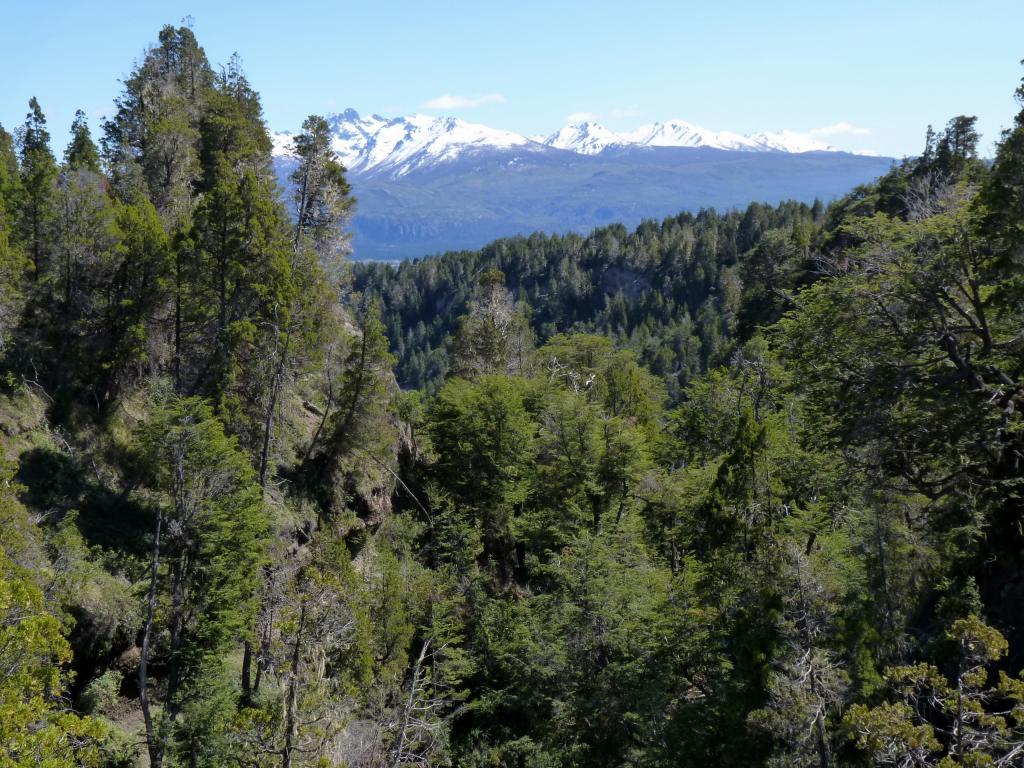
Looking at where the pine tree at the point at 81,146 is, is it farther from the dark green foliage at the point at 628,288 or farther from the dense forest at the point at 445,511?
the dark green foliage at the point at 628,288

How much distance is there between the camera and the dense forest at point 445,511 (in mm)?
14258

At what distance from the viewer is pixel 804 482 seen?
2611cm

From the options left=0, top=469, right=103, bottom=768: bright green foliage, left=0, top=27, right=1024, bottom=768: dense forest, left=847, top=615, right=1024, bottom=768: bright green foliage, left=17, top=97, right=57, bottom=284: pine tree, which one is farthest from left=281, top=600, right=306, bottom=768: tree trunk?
left=17, top=97, right=57, bottom=284: pine tree

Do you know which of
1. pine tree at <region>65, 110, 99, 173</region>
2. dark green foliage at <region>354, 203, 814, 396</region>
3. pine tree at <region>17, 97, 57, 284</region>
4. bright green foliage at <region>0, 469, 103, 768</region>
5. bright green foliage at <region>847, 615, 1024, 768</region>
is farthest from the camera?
dark green foliage at <region>354, 203, 814, 396</region>

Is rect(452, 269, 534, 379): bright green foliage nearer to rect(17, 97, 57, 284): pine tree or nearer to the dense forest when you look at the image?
the dense forest

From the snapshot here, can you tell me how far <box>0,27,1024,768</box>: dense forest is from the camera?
561 inches

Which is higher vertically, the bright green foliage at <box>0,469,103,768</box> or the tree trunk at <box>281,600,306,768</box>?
the bright green foliage at <box>0,469,103,768</box>

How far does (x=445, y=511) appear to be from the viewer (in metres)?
31.1

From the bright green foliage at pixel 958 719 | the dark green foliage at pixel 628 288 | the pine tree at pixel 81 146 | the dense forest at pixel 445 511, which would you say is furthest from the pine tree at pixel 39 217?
the dark green foliage at pixel 628 288

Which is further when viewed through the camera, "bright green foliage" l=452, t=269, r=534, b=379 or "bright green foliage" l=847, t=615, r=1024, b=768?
"bright green foliage" l=452, t=269, r=534, b=379

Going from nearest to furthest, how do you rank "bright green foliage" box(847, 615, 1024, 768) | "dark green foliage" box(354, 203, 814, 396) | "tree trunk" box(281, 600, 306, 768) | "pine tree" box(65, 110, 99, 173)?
"bright green foliage" box(847, 615, 1024, 768), "tree trunk" box(281, 600, 306, 768), "pine tree" box(65, 110, 99, 173), "dark green foliage" box(354, 203, 814, 396)

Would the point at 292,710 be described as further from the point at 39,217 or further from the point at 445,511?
the point at 39,217

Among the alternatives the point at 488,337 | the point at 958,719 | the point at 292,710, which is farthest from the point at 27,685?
the point at 488,337

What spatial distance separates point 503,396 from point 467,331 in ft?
43.2
